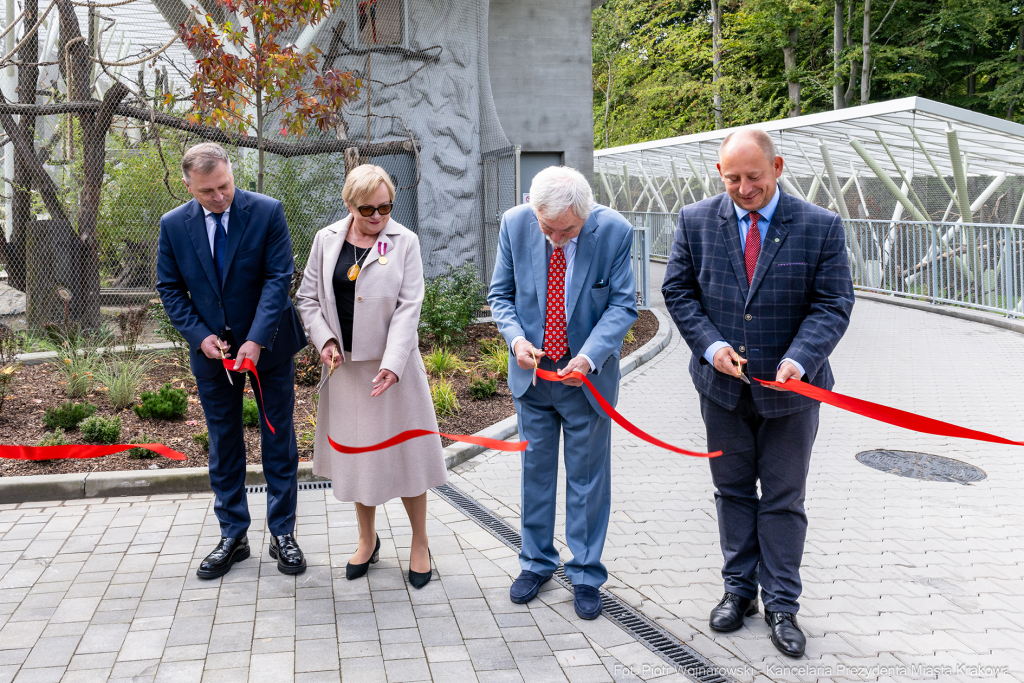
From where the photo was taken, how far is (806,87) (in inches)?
1247

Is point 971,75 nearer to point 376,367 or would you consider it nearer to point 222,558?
point 376,367

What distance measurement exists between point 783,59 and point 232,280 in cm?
3421

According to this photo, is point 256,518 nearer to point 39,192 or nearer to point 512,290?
point 512,290

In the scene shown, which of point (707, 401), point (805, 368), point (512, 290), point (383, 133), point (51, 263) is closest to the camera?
point (805, 368)

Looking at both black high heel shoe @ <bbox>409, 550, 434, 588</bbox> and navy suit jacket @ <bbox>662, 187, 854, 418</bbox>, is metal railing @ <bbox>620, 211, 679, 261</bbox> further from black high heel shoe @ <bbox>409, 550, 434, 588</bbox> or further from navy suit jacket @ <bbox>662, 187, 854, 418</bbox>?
navy suit jacket @ <bbox>662, 187, 854, 418</bbox>

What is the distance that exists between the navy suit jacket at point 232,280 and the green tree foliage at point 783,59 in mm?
27136

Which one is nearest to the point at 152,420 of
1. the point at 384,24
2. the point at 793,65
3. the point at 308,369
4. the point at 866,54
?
the point at 308,369

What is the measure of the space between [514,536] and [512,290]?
1609mm

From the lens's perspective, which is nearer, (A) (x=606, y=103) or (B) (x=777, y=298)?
(B) (x=777, y=298)

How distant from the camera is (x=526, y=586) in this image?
4.05 meters

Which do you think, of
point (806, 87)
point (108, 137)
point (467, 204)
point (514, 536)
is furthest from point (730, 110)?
point (514, 536)

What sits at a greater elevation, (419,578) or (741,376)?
(741,376)

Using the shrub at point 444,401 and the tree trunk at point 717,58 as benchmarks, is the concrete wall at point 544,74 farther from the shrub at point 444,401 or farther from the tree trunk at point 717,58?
the tree trunk at point 717,58

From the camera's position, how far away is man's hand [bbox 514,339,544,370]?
3.72 m
